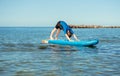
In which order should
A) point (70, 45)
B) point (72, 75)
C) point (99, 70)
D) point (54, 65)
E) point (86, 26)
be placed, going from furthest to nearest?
point (86, 26)
point (70, 45)
point (54, 65)
point (99, 70)
point (72, 75)

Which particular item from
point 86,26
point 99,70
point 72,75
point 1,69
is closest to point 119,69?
point 99,70

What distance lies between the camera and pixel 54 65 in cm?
1440

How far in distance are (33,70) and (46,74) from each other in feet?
3.41

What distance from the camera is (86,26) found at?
195250 millimetres

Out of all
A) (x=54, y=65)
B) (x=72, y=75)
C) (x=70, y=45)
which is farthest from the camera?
(x=70, y=45)

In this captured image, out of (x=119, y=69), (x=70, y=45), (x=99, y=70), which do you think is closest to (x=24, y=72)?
(x=99, y=70)

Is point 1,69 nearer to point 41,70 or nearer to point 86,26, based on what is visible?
point 41,70

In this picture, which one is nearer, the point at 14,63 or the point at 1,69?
the point at 1,69

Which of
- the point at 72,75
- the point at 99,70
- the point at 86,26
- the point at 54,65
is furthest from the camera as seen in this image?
the point at 86,26

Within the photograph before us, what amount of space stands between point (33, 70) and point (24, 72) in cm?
59

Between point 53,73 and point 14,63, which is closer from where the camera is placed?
point 53,73

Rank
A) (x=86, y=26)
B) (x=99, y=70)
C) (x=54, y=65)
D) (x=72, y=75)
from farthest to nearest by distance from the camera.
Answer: (x=86, y=26) < (x=54, y=65) < (x=99, y=70) < (x=72, y=75)

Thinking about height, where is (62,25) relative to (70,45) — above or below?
above

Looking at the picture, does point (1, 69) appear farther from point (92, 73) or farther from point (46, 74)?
point (92, 73)
